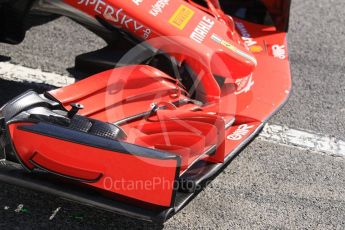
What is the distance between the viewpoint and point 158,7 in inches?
140

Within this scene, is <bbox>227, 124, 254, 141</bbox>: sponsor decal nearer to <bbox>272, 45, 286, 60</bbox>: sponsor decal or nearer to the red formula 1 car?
the red formula 1 car

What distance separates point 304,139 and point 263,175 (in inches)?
20.8

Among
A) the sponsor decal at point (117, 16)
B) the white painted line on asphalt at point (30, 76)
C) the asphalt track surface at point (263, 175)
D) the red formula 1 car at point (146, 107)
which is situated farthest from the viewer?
the white painted line on asphalt at point (30, 76)

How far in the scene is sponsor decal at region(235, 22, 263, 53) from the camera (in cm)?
410

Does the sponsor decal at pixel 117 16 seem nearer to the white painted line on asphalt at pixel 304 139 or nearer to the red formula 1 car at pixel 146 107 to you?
the red formula 1 car at pixel 146 107

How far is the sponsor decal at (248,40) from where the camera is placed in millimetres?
4102

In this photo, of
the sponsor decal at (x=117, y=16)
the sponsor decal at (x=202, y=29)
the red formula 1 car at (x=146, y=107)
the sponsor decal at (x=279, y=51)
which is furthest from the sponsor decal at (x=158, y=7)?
the sponsor decal at (x=279, y=51)

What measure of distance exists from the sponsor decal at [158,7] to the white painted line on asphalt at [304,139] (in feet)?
3.08

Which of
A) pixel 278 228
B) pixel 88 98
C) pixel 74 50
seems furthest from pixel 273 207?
pixel 74 50

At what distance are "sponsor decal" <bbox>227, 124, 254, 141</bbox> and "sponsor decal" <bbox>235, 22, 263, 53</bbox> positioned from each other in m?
0.92

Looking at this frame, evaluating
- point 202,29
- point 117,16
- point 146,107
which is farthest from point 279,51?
point 146,107

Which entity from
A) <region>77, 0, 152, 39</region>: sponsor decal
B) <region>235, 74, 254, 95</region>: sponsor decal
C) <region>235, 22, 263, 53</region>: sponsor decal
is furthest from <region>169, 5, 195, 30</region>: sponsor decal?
<region>235, 22, 263, 53</region>: sponsor decal

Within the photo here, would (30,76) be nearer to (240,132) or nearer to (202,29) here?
(202,29)

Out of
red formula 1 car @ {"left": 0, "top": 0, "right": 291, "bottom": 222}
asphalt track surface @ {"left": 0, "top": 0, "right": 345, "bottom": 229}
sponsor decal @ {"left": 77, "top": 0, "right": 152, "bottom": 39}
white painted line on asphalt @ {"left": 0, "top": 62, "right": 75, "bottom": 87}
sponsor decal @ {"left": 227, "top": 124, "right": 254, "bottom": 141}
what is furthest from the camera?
white painted line on asphalt @ {"left": 0, "top": 62, "right": 75, "bottom": 87}
